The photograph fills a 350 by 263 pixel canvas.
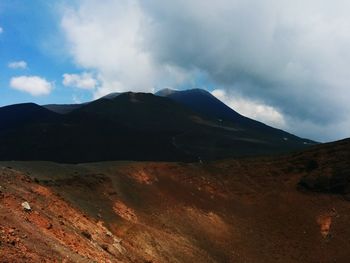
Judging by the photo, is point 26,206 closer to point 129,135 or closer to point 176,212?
point 176,212

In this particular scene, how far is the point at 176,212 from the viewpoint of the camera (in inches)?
1400

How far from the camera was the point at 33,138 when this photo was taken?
100 meters

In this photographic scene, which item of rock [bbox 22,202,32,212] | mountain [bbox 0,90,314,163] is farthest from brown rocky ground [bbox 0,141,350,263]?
mountain [bbox 0,90,314,163]

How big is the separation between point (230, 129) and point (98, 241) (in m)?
94.4

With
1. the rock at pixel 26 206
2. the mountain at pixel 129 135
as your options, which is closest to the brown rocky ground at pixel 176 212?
the rock at pixel 26 206

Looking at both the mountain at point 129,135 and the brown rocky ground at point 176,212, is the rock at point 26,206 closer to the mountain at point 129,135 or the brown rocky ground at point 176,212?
the brown rocky ground at point 176,212

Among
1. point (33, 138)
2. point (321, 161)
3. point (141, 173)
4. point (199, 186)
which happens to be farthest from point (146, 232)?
point (33, 138)

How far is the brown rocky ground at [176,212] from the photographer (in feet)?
68.3

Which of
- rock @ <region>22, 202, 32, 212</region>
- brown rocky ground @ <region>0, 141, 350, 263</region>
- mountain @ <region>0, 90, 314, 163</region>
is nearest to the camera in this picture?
brown rocky ground @ <region>0, 141, 350, 263</region>

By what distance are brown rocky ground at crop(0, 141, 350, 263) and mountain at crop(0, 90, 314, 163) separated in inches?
1390

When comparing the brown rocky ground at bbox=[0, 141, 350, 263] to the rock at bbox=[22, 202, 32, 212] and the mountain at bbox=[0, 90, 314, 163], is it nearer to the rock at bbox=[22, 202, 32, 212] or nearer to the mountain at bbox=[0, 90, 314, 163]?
the rock at bbox=[22, 202, 32, 212]

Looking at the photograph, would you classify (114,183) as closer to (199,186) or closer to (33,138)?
(199,186)

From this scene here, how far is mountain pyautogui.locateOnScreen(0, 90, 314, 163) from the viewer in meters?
88.1

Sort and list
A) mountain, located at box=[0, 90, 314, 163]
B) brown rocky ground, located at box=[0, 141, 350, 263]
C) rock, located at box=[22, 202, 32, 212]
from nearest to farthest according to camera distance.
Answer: brown rocky ground, located at box=[0, 141, 350, 263], rock, located at box=[22, 202, 32, 212], mountain, located at box=[0, 90, 314, 163]
